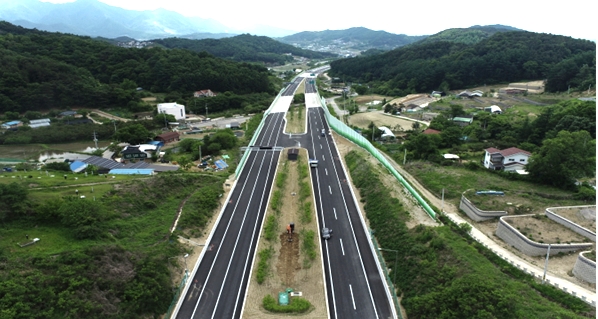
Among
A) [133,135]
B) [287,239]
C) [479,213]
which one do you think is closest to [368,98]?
[133,135]

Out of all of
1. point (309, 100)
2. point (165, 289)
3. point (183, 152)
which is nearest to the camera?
point (165, 289)

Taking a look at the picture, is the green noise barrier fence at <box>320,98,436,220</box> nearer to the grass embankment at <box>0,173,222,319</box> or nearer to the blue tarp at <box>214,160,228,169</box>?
the blue tarp at <box>214,160,228,169</box>

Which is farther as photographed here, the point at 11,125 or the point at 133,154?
the point at 11,125

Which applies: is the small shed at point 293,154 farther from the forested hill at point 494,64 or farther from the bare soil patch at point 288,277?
the forested hill at point 494,64

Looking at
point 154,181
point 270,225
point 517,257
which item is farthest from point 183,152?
point 517,257

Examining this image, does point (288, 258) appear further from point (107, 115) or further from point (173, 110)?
point (107, 115)

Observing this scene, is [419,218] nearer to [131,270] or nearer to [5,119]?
[131,270]

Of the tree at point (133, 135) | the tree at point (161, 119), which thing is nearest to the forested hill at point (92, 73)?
the tree at point (161, 119)
